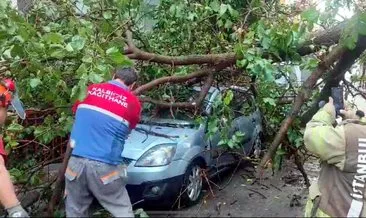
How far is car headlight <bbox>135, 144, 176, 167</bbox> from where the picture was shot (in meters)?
5.68

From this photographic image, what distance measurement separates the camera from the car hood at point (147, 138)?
5.76 m

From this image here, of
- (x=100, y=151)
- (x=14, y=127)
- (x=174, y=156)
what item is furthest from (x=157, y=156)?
(x=100, y=151)

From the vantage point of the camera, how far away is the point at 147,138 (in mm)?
6016

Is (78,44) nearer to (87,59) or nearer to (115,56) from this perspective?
(87,59)

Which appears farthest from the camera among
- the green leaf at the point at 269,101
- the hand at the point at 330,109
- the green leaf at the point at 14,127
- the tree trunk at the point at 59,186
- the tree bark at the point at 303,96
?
the green leaf at the point at 269,101

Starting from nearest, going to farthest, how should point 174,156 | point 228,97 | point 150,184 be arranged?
point 228,97
point 150,184
point 174,156

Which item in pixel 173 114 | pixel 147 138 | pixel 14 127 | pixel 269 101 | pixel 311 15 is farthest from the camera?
pixel 173 114

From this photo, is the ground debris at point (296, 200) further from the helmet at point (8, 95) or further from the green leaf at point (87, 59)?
the helmet at point (8, 95)

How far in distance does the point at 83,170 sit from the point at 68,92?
3.15ft

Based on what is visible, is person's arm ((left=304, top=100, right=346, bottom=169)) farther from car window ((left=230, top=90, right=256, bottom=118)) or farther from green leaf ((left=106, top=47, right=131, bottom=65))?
car window ((left=230, top=90, right=256, bottom=118))

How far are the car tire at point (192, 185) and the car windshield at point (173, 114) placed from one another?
0.56 metres

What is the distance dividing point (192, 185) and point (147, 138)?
771 millimetres

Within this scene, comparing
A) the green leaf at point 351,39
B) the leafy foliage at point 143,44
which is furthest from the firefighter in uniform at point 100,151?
the green leaf at point 351,39

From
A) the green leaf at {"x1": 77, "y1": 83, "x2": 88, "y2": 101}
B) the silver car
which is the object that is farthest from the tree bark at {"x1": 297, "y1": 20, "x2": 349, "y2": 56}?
the green leaf at {"x1": 77, "y1": 83, "x2": 88, "y2": 101}
